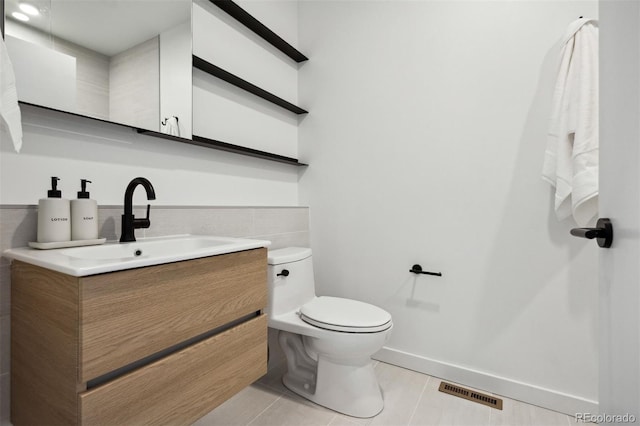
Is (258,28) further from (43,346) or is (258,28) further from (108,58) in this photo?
(43,346)

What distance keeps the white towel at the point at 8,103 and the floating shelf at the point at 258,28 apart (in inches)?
46.4

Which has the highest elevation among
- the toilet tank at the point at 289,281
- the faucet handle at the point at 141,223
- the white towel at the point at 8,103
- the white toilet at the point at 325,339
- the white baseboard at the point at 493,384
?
the white towel at the point at 8,103

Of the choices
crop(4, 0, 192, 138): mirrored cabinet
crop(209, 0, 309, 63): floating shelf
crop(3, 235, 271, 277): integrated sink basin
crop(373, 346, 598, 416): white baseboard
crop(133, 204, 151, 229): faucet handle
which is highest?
crop(209, 0, 309, 63): floating shelf

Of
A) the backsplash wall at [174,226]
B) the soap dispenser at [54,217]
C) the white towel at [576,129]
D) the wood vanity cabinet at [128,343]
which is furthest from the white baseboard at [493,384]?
the soap dispenser at [54,217]

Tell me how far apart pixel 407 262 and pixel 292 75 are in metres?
1.54

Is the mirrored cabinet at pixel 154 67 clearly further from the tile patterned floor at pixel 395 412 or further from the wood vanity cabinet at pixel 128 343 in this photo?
the tile patterned floor at pixel 395 412

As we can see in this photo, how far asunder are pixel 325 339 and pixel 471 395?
87 centimetres

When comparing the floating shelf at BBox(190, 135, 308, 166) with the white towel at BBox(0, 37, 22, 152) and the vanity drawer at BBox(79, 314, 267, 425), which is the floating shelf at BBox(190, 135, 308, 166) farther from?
the vanity drawer at BBox(79, 314, 267, 425)

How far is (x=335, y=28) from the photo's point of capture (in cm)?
221

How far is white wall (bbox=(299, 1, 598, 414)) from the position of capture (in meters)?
1.58

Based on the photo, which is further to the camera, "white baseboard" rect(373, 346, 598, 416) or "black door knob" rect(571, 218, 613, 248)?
"white baseboard" rect(373, 346, 598, 416)

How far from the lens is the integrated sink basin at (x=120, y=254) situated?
80 cm

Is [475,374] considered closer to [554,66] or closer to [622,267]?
[622,267]

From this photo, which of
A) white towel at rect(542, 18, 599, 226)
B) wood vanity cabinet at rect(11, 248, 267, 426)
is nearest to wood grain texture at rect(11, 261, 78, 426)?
wood vanity cabinet at rect(11, 248, 267, 426)
